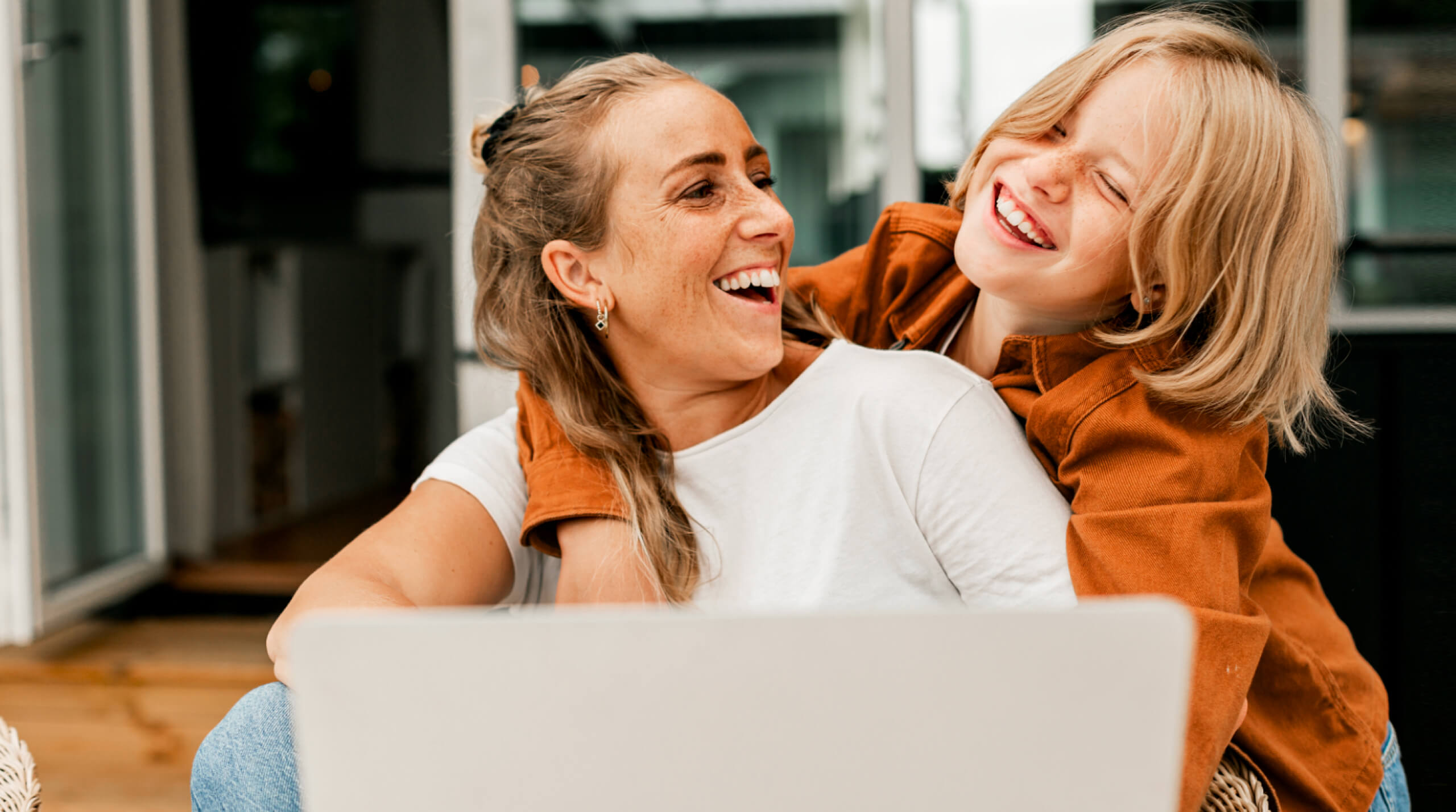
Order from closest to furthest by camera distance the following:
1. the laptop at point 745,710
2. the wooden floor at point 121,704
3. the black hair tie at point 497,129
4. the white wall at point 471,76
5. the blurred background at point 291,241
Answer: the laptop at point 745,710, the black hair tie at point 497,129, the blurred background at point 291,241, the wooden floor at point 121,704, the white wall at point 471,76

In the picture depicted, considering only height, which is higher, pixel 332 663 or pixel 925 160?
pixel 925 160

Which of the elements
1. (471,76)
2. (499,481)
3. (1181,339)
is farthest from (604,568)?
(471,76)

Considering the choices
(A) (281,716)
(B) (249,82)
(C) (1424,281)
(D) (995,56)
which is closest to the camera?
(A) (281,716)

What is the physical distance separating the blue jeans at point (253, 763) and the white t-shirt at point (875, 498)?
0.30 m

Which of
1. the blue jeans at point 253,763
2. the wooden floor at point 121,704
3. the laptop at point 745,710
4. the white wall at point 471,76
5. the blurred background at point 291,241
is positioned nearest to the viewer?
the laptop at point 745,710

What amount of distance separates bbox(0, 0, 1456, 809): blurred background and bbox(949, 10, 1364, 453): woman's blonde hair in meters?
1.04

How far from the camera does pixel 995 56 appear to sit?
275 cm

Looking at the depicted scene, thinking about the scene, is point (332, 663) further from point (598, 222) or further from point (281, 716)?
point (598, 222)

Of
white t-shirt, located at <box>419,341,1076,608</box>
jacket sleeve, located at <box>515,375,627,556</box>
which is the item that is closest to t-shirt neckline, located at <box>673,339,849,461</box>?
white t-shirt, located at <box>419,341,1076,608</box>

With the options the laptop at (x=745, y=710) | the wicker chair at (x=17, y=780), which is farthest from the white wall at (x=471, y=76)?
the laptop at (x=745, y=710)

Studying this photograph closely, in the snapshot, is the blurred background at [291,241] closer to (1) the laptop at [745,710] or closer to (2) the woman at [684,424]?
(2) the woman at [684,424]

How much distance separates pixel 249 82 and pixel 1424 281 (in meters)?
3.89

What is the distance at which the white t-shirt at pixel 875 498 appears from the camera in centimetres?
95

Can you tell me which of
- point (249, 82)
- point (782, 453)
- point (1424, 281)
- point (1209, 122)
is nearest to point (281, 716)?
point (782, 453)
